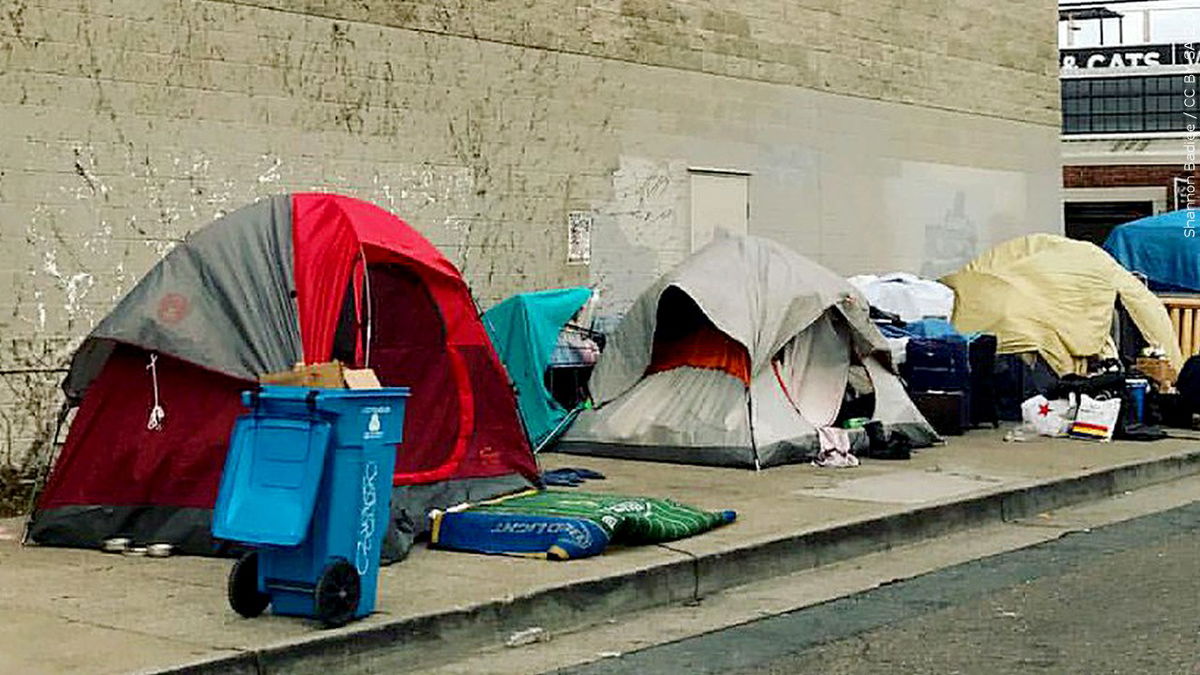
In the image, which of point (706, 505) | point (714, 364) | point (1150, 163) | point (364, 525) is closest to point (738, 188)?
point (714, 364)

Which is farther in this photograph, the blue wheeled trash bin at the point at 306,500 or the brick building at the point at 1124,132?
the brick building at the point at 1124,132

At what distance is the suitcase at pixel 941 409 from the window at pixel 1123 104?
23.0m

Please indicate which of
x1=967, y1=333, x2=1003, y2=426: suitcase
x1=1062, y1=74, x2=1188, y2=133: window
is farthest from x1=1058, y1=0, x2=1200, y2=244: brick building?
x1=967, y1=333, x2=1003, y2=426: suitcase

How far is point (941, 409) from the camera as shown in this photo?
17156 mm

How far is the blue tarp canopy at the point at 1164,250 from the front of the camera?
24438 millimetres

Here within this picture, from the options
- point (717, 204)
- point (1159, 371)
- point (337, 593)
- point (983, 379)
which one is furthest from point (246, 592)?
point (1159, 371)

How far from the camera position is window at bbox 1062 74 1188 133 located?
3831 centimetres

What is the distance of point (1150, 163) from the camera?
112 feet

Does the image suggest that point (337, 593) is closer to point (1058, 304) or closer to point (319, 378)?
point (319, 378)

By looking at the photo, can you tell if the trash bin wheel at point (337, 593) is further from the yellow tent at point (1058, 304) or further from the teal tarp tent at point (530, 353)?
the yellow tent at point (1058, 304)

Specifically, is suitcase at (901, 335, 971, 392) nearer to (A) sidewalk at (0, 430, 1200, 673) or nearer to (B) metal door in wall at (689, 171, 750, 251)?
(B) metal door in wall at (689, 171, 750, 251)

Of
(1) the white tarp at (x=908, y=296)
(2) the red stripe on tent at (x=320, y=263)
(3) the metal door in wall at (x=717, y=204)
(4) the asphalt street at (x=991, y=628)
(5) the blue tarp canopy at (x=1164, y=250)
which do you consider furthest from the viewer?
(5) the blue tarp canopy at (x=1164, y=250)

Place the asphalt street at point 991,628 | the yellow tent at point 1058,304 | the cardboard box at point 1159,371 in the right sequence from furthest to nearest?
the cardboard box at point 1159,371 → the yellow tent at point 1058,304 → the asphalt street at point 991,628

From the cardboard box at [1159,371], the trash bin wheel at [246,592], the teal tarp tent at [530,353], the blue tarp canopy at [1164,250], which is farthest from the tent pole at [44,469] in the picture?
the blue tarp canopy at [1164,250]
